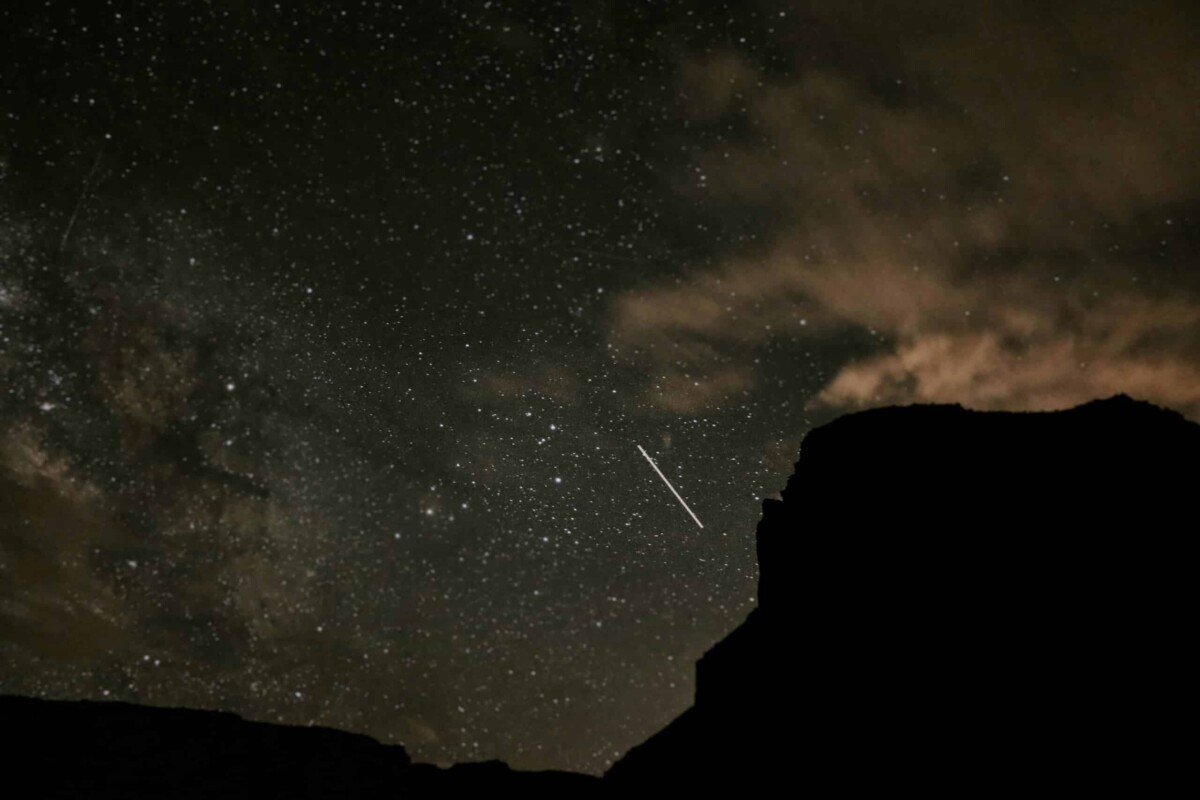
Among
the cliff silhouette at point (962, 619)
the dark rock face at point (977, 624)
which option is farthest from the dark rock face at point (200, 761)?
the dark rock face at point (977, 624)

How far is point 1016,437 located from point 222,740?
85.1 feet

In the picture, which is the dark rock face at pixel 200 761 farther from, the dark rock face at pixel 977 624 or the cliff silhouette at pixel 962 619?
the dark rock face at pixel 977 624

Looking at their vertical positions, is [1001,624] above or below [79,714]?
above

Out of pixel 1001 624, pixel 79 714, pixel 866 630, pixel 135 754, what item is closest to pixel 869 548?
pixel 866 630

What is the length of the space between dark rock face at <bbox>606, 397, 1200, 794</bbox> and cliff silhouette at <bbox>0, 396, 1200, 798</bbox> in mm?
30

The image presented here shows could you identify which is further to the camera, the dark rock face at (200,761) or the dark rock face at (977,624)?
the dark rock face at (200,761)

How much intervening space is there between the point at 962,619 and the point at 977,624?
0.27 metres

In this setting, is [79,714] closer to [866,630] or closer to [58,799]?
[58,799]

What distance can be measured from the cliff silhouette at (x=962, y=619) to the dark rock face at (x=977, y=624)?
0.10 ft

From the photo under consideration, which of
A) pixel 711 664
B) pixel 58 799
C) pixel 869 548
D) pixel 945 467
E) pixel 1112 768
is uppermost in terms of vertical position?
pixel 945 467

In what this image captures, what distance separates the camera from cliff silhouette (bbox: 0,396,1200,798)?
10586mm

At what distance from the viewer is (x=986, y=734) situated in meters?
11.0

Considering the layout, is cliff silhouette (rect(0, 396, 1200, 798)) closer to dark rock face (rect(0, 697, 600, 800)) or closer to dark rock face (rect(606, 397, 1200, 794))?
dark rock face (rect(606, 397, 1200, 794))

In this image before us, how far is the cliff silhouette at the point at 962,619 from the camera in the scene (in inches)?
417
